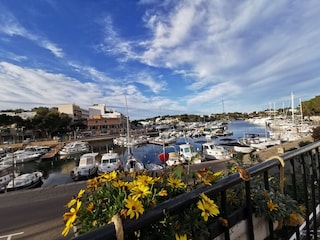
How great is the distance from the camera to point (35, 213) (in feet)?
19.7

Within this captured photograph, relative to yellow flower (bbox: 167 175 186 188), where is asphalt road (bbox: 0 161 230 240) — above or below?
below

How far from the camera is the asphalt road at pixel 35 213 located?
4.81 meters

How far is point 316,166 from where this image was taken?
6.83 ft

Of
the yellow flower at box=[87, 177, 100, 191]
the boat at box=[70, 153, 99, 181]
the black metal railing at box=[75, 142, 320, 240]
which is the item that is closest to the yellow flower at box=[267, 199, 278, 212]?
the black metal railing at box=[75, 142, 320, 240]

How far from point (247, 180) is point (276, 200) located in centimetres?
37

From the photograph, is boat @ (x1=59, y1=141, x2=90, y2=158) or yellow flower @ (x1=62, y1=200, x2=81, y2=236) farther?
boat @ (x1=59, y1=141, x2=90, y2=158)

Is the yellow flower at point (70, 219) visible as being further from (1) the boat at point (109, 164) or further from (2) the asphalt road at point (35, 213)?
(1) the boat at point (109, 164)

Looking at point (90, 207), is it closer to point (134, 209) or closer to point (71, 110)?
point (134, 209)

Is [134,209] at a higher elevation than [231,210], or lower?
higher

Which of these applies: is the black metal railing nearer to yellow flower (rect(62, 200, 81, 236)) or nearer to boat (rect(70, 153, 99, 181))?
yellow flower (rect(62, 200, 81, 236))

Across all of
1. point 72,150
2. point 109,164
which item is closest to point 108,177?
point 109,164

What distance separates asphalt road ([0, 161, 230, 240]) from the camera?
15.8 ft

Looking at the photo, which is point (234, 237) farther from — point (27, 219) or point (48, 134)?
point (48, 134)

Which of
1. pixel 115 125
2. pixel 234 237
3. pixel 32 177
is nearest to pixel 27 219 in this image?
pixel 234 237
